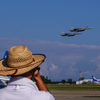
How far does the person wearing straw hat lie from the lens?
2.88 metres

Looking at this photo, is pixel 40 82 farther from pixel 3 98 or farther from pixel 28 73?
pixel 3 98

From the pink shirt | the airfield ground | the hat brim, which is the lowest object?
the airfield ground

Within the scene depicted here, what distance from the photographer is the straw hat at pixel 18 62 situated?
295 cm

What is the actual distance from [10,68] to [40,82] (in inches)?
16.9

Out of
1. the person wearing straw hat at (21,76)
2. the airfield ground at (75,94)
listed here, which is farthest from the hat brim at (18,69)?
the airfield ground at (75,94)

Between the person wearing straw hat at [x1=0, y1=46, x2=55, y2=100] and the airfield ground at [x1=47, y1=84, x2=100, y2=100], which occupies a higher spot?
the person wearing straw hat at [x1=0, y1=46, x2=55, y2=100]

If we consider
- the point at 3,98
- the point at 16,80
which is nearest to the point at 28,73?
the point at 16,80

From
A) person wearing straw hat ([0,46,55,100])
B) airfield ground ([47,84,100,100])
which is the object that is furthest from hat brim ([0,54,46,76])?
airfield ground ([47,84,100,100])

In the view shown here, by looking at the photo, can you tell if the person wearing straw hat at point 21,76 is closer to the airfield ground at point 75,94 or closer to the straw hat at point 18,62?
the straw hat at point 18,62

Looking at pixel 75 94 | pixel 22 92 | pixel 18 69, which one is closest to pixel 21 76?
pixel 18 69

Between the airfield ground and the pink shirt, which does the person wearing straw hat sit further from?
the airfield ground

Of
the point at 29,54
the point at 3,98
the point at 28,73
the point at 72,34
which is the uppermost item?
the point at 29,54

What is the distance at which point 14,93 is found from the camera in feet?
9.53

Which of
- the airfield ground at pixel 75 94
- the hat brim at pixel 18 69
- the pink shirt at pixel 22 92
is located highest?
the hat brim at pixel 18 69
